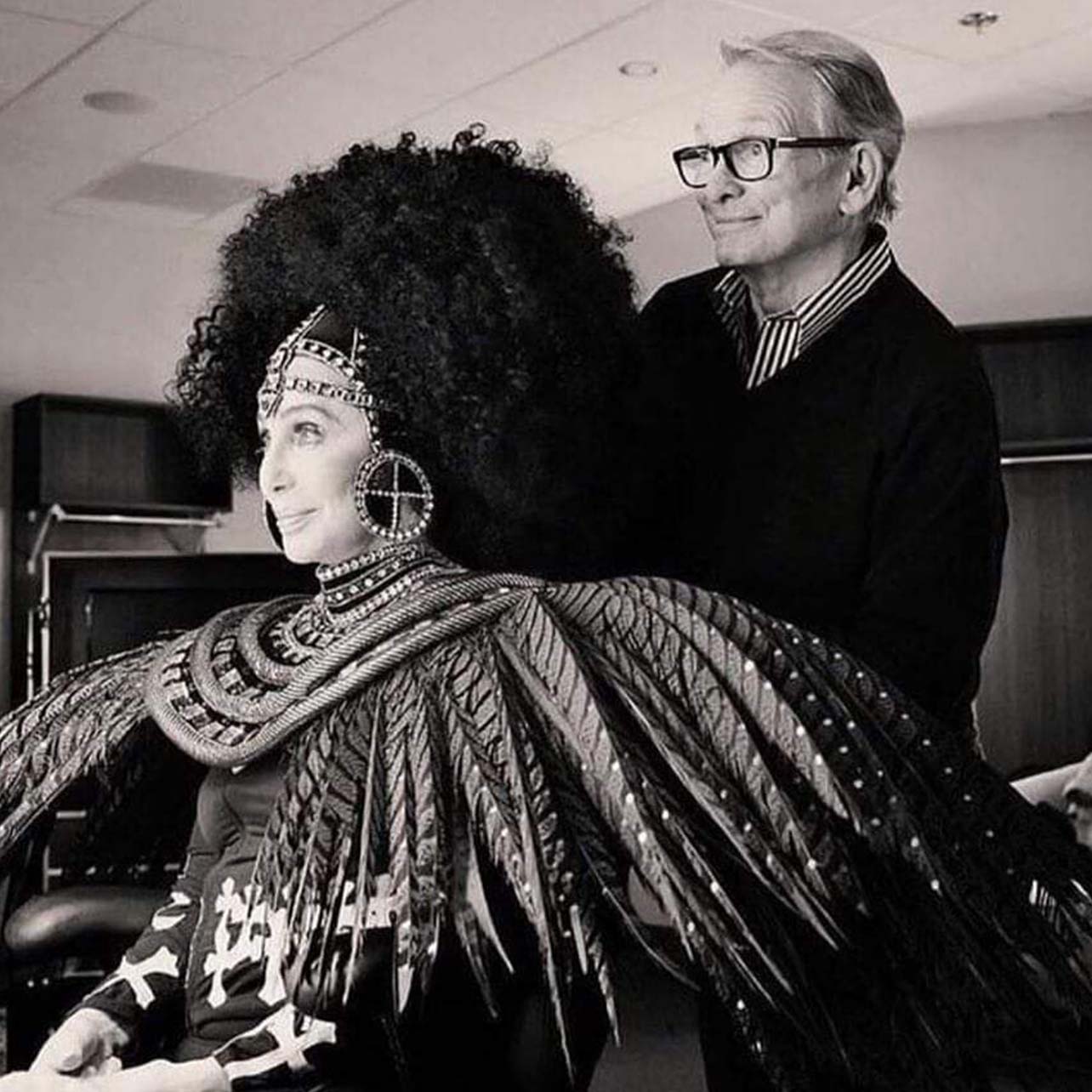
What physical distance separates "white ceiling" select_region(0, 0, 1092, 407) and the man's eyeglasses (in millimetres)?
3205

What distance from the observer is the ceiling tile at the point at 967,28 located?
4.90 metres

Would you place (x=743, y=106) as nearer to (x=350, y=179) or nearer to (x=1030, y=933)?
(x=350, y=179)

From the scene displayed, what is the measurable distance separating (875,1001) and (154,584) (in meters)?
3.07

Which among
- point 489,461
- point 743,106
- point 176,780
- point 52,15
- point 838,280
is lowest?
point 176,780

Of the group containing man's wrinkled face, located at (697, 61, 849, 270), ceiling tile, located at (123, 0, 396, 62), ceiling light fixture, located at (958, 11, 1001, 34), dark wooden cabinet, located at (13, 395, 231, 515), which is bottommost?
man's wrinkled face, located at (697, 61, 849, 270)

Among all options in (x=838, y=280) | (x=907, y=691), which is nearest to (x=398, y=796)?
(x=907, y=691)

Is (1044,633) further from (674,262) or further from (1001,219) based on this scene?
(674,262)

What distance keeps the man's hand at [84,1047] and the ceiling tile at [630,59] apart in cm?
386

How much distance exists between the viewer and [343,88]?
531 centimetres

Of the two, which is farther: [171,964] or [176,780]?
[176,780]

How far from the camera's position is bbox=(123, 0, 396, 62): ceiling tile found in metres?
4.59

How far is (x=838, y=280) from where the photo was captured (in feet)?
5.41

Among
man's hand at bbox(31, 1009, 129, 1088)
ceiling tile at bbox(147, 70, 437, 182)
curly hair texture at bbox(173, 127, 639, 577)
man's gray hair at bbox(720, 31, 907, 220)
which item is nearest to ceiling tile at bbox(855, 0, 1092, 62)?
ceiling tile at bbox(147, 70, 437, 182)

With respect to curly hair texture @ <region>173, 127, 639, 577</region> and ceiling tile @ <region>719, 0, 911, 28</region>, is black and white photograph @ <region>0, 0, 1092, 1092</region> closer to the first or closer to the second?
curly hair texture @ <region>173, 127, 639, 577</region>
